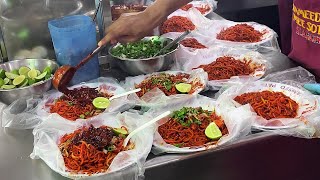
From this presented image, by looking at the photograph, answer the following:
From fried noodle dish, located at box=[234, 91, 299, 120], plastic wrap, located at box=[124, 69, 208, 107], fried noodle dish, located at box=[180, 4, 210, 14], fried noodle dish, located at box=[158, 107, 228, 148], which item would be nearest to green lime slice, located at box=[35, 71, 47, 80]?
plastic wrap, located at box=[124, 69, 208, 107]

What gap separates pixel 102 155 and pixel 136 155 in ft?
0.41

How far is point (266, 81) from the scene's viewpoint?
77.6 inches

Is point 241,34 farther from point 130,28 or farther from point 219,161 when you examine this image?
point 219,161

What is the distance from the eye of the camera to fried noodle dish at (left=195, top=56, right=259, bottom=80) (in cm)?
206

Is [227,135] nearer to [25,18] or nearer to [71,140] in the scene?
[71,140]

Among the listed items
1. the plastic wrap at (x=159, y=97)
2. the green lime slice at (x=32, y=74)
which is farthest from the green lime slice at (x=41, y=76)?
the plastic wrap at (x=159, y=97)

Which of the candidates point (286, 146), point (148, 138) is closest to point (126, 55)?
point (148, 138)

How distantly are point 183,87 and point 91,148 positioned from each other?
2.07 ft

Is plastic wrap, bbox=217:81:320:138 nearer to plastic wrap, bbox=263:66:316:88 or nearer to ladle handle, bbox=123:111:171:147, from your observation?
plastic wrap, bbox=263:66:316:88

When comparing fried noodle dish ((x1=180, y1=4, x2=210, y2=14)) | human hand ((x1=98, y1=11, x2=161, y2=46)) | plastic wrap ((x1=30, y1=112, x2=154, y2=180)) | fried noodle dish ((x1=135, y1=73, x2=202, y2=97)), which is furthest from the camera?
fried noodle dish ((x1=180, y1=4, x2=210, y2=14))

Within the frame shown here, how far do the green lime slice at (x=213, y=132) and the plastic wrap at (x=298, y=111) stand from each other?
0.42ft

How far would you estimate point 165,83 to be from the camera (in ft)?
6.40

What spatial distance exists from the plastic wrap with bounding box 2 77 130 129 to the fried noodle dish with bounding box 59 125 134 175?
8.9 inches

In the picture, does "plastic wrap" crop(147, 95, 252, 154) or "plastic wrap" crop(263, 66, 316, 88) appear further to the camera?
"plastic wrap" crop(263, 66, 316, 88)
